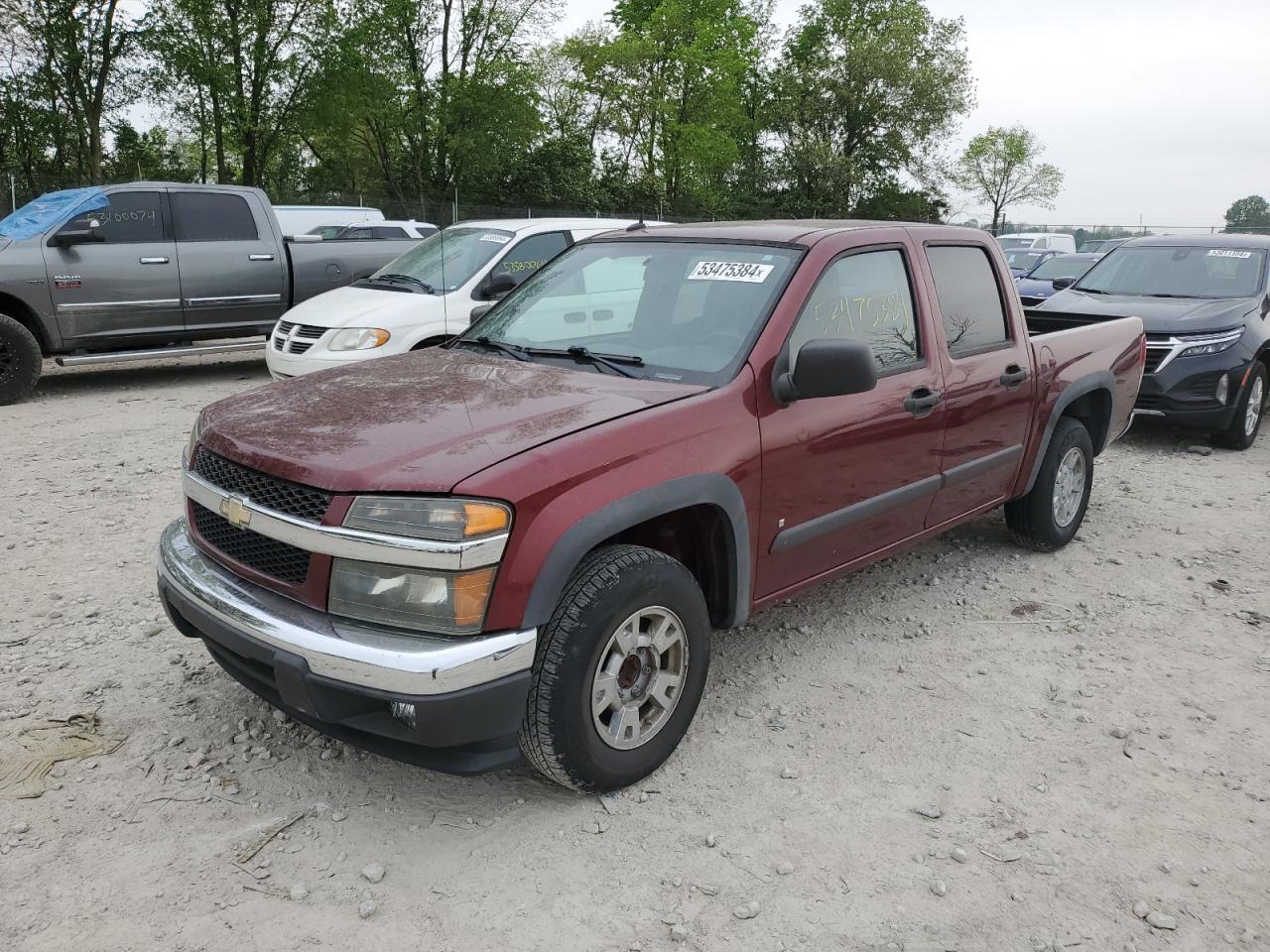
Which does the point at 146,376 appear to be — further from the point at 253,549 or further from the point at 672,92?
the point at 672,92

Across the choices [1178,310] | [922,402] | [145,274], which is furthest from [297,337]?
[1178,310]

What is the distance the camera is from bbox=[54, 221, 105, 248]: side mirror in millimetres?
8781

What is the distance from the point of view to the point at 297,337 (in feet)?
26.9

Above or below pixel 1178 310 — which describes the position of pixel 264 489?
below

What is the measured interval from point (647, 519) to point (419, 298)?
568 cm

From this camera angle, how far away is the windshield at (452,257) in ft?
27.4

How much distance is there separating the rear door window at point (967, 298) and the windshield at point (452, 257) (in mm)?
4802

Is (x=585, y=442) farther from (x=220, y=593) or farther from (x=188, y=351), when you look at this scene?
(x=188, y=351)

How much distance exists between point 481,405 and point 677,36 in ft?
140

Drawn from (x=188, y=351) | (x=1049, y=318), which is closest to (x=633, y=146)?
(x=188, y=351)

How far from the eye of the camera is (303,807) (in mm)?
3018

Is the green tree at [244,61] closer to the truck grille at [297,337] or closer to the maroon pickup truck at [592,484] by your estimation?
the truck grille at [297,337]

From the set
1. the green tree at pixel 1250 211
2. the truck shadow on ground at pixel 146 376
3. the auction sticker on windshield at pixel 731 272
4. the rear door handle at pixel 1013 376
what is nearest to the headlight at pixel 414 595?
the auction sticker on windshield at pixel 731 272

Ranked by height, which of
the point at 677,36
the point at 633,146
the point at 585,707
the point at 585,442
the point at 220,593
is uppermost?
the point at 677,36
